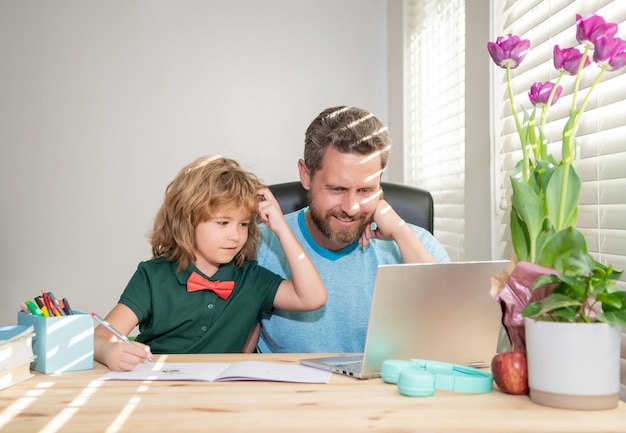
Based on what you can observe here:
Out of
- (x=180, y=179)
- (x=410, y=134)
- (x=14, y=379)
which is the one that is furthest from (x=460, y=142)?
(x=14, y=379)

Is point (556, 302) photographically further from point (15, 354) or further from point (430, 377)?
point (15, 354)

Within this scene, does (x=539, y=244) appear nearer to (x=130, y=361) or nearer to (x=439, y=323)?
(x=439, y=323)

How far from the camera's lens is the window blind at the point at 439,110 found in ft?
8.33

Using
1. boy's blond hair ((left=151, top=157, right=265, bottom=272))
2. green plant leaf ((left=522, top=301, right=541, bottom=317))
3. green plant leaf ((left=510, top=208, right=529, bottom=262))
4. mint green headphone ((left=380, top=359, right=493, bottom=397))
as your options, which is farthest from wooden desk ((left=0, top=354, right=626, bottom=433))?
boy's blond hair ((left=151, top=157, right=265, bottom=272))

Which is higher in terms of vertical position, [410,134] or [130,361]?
[410,134]

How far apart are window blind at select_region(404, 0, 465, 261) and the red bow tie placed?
1011 mm

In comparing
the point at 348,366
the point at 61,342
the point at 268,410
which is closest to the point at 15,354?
the point at 61,342

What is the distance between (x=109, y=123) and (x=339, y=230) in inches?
79.9

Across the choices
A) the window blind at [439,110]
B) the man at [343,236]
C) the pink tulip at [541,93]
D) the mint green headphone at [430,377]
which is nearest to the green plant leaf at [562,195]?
the pink tulip at [541,93]

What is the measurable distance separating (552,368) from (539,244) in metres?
0.24

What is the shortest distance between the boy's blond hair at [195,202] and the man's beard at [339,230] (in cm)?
17

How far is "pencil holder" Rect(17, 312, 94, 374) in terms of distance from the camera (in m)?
1.30

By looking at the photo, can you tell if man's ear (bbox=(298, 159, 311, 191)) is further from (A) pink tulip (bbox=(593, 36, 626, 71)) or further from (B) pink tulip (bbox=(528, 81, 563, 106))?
(A) pink tulip (bbox=(593, 36, 626, 71))

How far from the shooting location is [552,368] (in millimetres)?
1030
